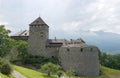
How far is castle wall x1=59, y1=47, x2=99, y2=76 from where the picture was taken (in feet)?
246

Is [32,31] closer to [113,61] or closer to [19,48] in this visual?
[19,48]

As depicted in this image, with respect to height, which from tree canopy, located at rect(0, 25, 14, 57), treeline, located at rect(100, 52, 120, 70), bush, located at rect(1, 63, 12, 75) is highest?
tree canopy, located at rect(0, 25, 14, 57)

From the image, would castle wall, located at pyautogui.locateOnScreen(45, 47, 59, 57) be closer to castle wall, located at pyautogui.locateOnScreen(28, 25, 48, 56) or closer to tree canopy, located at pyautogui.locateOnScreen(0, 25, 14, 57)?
castle wall, located at pyautogui.locateOnScreen(28, 25, 48, 56)

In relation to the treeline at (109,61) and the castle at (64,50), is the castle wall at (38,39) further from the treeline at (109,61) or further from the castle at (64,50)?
the treeline at (109,61)

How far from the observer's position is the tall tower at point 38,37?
264 feet

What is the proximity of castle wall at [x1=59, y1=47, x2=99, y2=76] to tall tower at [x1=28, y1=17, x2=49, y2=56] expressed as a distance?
24.8ft

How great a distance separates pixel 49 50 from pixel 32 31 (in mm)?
7417

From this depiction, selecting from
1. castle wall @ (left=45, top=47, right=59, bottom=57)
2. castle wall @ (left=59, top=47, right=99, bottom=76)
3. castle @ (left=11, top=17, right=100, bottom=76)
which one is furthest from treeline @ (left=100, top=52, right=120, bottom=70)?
castle wall @ (left=45, top=47, right=59, bottom=57)

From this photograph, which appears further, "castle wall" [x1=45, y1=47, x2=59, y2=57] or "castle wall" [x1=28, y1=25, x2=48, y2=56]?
"castle wall" [x1=28, y1=25, x2=48, y2=56]

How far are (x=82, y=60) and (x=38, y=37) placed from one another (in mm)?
14376

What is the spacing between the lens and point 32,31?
8219 cm

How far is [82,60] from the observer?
248 ft

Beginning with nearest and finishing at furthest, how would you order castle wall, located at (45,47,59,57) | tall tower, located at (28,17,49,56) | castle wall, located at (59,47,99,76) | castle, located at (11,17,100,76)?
castle wall, located at (59,47,99,76) → castle, located at (11,17,100,76) → castle wall, located at (45,47,59,57) → tall tower, located at (28,17,49,56)

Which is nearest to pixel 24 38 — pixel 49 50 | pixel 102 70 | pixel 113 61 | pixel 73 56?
pixel 49 50
